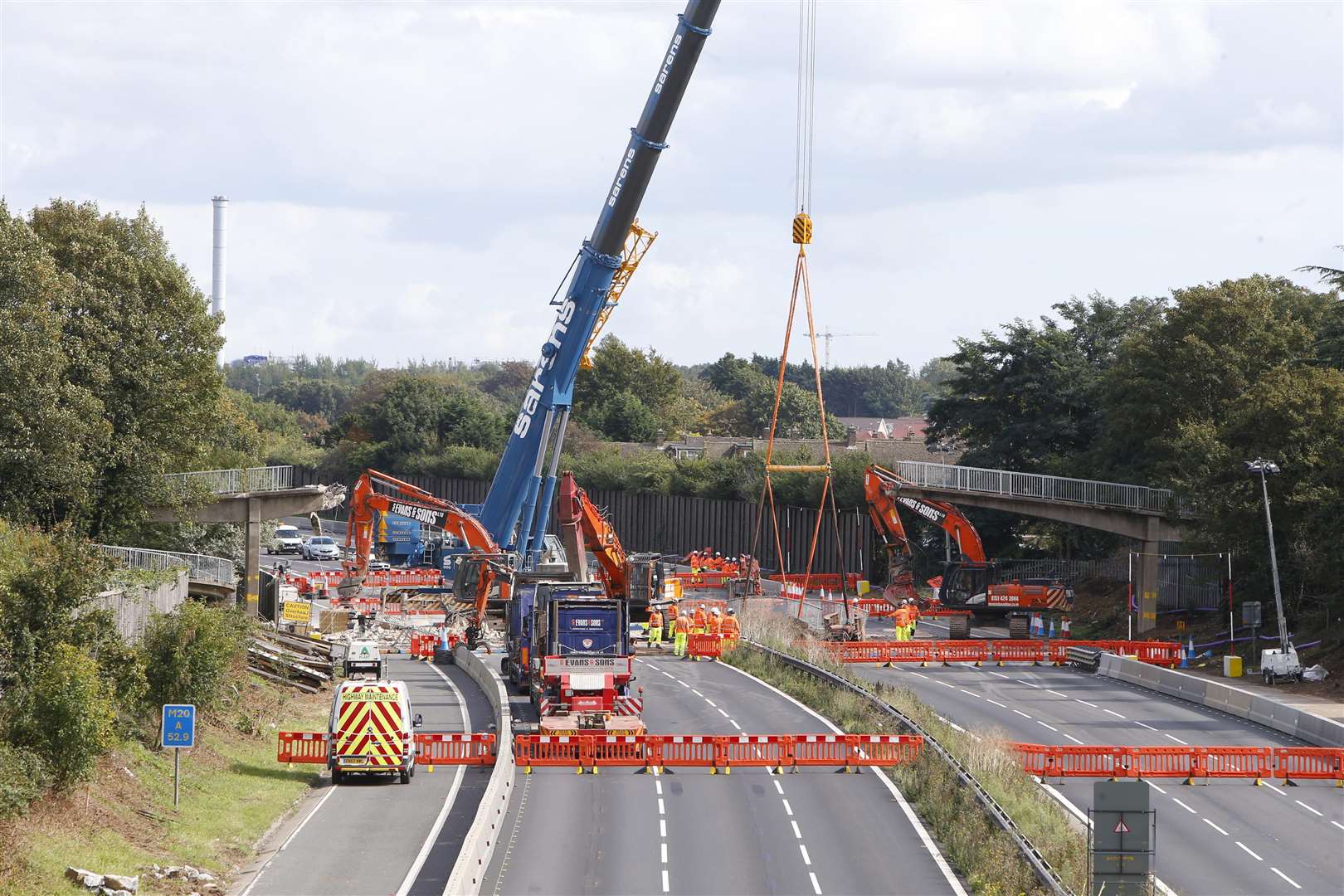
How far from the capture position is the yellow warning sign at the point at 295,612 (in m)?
58.2

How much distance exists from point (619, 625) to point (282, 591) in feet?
107

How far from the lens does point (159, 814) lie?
2650 centimetres

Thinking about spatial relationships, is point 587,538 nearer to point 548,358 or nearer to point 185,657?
point 548,358

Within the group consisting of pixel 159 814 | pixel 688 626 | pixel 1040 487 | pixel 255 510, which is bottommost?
pixel 159 814

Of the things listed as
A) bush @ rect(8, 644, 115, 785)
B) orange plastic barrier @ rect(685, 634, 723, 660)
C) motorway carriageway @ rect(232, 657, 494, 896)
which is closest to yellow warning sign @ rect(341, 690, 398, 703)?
motorway carriageway @ rect(232, 657, 494, 896)

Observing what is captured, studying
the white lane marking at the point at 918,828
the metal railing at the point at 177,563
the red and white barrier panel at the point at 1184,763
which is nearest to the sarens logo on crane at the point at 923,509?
the white lane marking at the point at 918,828

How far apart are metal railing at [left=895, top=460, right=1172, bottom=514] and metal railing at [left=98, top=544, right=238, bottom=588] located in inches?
1140

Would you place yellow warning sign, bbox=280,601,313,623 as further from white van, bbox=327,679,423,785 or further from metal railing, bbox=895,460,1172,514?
white van, bbox=327,679,423,785

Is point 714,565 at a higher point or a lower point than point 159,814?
higher

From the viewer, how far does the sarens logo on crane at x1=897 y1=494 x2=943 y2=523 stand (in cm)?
6644

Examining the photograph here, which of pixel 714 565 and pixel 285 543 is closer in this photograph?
pixel 714 565

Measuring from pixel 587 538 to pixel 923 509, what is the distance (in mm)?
17979

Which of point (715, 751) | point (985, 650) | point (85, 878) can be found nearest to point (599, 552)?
point (985, 650)

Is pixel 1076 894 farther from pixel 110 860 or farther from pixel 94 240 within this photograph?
pixel 94 240
